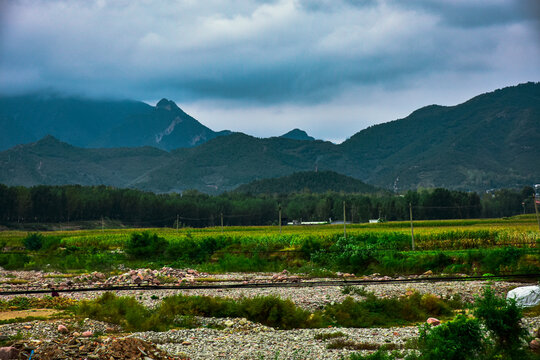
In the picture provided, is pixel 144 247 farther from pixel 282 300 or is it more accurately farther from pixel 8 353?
pixel 8 353

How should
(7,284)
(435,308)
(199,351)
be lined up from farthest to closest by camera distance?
1. (7,284)
2. (435,308)
3. (199,351)

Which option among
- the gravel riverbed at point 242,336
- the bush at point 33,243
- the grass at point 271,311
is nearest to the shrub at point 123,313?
the grass at point 271,311

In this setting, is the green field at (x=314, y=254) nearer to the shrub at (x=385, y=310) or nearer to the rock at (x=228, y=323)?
the shrub at (x=385, y=310)

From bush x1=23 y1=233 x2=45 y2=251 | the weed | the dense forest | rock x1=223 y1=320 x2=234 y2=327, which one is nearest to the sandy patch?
rock x1=223 y1=320 x2=234 y2=327

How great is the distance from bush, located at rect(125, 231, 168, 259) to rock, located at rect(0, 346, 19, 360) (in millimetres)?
32683

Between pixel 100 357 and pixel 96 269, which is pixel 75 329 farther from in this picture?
pixel 96 269

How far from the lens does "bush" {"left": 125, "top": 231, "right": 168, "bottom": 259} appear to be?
44.7 meters

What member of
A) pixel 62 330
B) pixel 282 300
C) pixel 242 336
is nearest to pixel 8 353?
pixel 62 330

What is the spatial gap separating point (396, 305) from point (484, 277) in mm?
9526

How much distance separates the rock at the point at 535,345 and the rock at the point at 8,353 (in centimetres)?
1208

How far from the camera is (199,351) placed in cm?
→ 1471

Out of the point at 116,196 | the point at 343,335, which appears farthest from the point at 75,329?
the point at 116,196

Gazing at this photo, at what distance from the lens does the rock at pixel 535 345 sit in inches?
506

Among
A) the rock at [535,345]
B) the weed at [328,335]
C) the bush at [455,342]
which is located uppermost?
the bush at [455,342]
